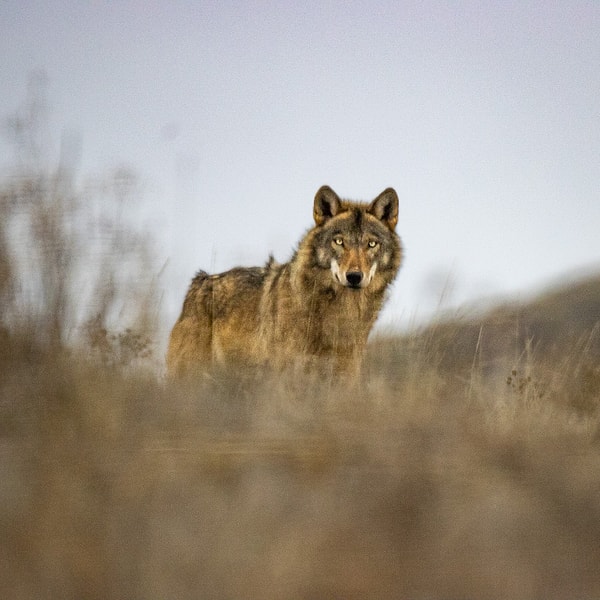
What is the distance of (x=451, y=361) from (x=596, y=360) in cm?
134

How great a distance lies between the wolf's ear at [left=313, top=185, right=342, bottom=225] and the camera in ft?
26.1

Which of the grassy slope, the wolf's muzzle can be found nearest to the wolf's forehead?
the wolf's muzzle

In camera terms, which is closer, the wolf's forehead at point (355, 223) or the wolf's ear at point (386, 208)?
the wolf's forehead at point (355, 223)

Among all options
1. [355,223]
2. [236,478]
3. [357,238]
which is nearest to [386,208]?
[355,223]

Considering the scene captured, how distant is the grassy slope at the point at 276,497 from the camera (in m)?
2.31

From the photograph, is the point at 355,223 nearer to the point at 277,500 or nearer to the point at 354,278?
the point at 354,278

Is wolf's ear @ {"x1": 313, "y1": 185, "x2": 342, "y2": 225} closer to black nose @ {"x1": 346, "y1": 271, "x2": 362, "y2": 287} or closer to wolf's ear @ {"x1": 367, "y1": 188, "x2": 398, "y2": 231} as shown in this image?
wolf's ear @ {"x1": 367, "y1": 188, "x2": 398, "y2": 231}

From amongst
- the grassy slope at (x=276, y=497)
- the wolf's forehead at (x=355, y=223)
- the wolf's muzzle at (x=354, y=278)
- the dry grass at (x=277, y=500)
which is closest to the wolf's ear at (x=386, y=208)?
the wolf's forehead at (x=355, y=223)

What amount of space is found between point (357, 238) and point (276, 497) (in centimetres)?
492

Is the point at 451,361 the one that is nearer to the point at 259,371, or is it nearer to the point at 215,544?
the point at 259,371

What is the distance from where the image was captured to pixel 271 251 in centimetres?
843

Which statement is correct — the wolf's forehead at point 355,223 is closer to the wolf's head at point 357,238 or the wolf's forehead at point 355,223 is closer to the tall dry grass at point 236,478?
the wolf's head at point 357,238

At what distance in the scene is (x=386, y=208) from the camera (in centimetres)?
804

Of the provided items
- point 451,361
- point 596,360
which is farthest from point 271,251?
point 596,360
